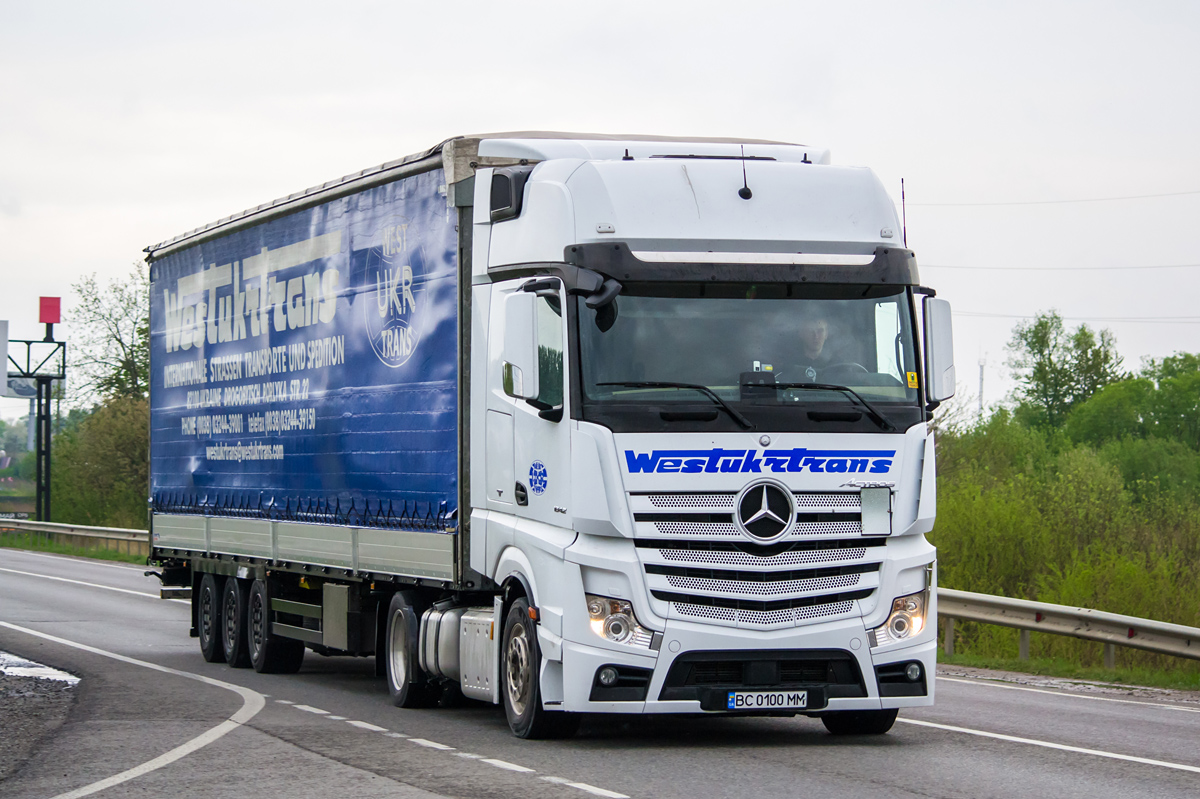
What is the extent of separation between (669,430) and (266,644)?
7.64 metres

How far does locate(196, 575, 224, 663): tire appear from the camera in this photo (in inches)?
699

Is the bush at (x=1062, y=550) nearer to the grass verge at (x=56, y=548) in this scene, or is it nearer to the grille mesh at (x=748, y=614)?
the grille mesh at (x=748, y=614)

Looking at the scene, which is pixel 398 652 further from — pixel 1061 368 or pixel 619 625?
pixel 1061 368

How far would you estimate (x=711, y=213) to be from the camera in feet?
34.6

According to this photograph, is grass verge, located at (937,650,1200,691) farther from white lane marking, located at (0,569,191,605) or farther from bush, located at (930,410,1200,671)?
white lane marking, located at (0,569,191,605)

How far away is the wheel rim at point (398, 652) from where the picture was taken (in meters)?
13.0

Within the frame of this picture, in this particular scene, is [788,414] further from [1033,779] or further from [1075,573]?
[1075,573]

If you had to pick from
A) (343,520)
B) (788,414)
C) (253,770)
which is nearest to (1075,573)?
(343,520)

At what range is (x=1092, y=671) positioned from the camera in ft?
55.6

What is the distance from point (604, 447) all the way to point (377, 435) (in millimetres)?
3946

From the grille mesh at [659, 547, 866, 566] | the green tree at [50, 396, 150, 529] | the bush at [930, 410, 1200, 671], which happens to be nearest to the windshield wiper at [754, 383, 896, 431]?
the grille mesh at [659, 547, 866, 566]

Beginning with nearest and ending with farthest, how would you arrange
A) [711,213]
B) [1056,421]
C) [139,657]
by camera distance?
[711,213], [139,657], [1056,421]

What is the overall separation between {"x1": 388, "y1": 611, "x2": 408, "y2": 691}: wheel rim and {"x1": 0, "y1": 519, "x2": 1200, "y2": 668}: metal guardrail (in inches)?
282

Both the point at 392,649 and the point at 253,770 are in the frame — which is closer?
the point at 253,770
